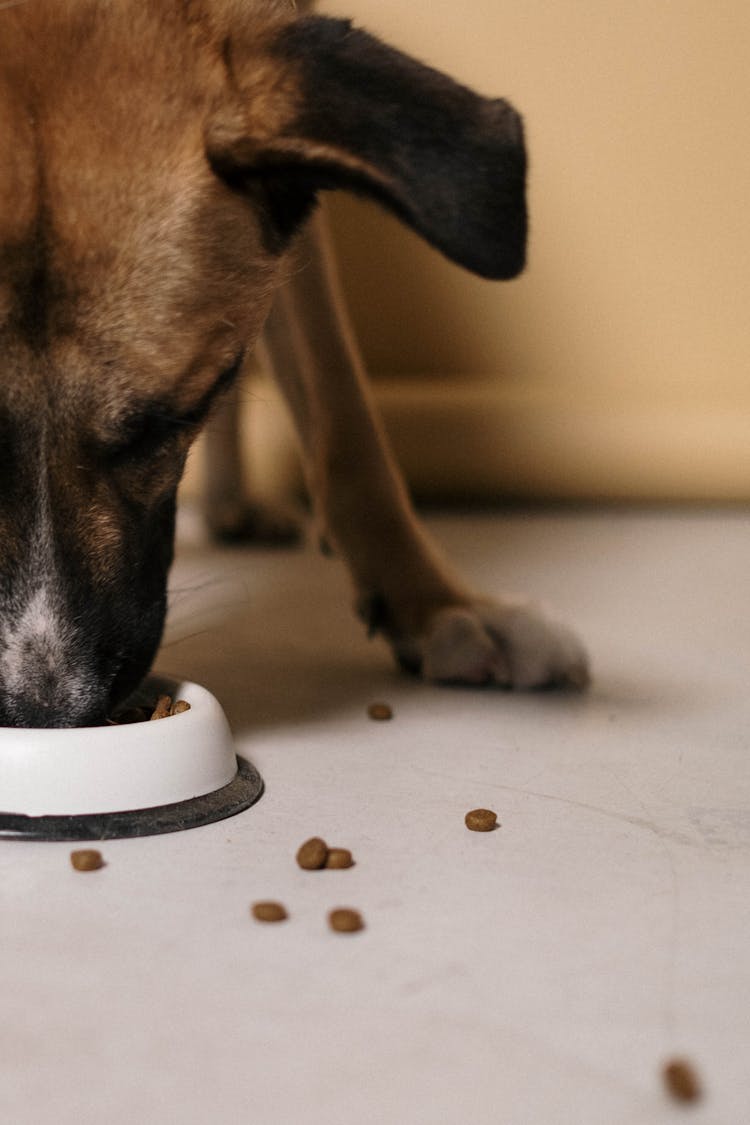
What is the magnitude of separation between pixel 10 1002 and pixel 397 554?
4.03ft

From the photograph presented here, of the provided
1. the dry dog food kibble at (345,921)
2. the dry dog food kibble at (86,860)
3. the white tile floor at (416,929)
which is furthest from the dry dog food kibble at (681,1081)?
the dry dog food kibble at (86,860)

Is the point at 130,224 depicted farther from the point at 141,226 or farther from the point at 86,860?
the point at 86,860

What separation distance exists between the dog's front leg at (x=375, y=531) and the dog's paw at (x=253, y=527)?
3.17 feet

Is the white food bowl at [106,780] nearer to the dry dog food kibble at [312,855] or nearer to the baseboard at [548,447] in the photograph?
the dry dog food kibble at [312,855]

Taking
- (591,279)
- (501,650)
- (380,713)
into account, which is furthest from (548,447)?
(380,713)

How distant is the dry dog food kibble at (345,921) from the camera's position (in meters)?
1.31

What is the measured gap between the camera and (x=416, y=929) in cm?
132

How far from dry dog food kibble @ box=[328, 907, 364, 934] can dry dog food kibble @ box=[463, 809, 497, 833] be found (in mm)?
282

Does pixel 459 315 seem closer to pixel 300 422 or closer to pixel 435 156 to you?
pixel 300 422

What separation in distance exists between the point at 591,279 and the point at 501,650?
241 cm

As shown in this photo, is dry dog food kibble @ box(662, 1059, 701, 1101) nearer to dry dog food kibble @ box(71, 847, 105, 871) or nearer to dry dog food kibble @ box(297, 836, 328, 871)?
dry dog food kibble @ box(297, 836, 328, 871)

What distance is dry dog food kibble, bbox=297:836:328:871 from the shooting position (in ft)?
4.75

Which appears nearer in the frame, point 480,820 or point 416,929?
point 416,929

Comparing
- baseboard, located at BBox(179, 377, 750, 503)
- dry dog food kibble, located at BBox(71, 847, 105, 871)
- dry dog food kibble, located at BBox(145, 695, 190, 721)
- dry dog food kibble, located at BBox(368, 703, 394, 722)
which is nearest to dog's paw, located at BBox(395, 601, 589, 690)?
dry dog food kibble, located at BBox(368, 703, 394, 722)
